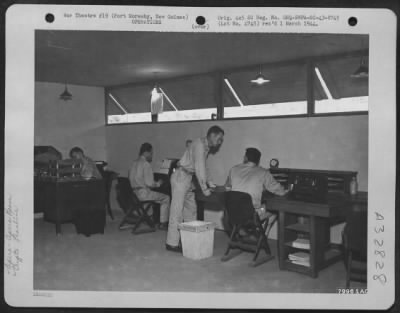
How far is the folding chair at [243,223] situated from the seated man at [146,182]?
0.52 metres

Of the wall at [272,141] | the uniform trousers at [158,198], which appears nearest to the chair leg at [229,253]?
the wall at [272,141]

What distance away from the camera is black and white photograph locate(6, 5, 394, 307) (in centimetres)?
224

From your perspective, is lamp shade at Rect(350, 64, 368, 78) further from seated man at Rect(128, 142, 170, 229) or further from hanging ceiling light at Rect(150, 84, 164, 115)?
seated man at Rect(128, 142, 170, 229)

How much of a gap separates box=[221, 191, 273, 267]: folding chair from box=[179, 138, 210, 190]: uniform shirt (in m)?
0.24

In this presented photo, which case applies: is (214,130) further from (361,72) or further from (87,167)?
(361,72)

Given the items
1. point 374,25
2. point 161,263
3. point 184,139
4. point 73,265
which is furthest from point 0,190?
point 374,25

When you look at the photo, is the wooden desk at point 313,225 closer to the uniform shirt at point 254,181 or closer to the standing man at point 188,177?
the uniform shirt at point 254,181

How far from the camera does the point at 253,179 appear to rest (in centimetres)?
322

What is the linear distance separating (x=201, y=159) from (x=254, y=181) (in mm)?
455

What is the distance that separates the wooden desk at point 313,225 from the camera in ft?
8.86

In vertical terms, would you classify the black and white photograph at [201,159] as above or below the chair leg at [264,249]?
above

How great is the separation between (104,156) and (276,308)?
1530mm

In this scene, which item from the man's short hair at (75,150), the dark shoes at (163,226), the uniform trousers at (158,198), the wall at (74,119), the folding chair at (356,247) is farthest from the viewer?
the uniform trousers at (158,198)

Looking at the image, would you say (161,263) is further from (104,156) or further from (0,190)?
(0,190)
